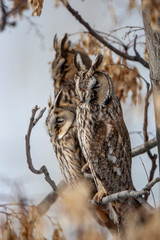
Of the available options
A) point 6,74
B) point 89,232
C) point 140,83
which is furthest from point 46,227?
point 6,74

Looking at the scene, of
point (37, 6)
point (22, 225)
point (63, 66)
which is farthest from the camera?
point (63, 66)

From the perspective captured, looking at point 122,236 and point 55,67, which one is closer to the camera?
point 122,236

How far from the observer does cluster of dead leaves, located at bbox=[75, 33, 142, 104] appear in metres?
3.00

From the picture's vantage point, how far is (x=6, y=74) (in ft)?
19.9

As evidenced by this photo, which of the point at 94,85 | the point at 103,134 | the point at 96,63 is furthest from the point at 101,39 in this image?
the point at 103,134

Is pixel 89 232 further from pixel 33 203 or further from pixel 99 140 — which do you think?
pixel 99 140

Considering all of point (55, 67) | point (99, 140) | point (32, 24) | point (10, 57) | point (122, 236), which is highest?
point (10, 57)

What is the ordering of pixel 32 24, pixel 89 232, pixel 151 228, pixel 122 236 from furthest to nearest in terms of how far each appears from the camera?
pixel 32 24
pixel 122 236
pixel 89 232
pixel 151 228

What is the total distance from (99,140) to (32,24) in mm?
890

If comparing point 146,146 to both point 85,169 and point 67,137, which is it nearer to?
point 85,169

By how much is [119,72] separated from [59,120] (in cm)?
53

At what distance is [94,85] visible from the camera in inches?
98.1

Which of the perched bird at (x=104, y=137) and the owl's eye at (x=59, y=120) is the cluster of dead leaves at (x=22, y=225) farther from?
the owl's eye at (x=59, y=120)

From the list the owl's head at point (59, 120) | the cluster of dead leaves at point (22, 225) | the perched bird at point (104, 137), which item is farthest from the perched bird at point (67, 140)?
the cluster of dead leaves at point (22, 225)
